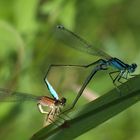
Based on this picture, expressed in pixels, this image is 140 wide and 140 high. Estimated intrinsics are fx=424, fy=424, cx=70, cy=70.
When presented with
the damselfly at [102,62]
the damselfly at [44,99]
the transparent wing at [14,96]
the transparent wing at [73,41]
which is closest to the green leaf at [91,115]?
the damselfly at [44,99]

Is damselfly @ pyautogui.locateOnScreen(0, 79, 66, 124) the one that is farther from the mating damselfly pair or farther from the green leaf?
the green leaf

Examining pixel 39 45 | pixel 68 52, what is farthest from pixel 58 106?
pixel 68 52

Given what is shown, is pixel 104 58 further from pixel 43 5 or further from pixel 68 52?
pixel 68 52

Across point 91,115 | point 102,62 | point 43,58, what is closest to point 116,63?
point 102,62

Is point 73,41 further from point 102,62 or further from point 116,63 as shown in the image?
point 116,63

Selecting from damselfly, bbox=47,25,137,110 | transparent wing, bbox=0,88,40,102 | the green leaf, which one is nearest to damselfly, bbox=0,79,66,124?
transparent wing, bbox=0,88,40,102

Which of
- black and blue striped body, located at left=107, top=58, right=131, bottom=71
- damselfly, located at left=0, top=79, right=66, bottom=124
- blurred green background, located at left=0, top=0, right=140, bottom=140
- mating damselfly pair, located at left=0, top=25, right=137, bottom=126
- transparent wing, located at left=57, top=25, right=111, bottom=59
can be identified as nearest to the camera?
damselfly, located at left=0, top=79, right=66, bottom=124
